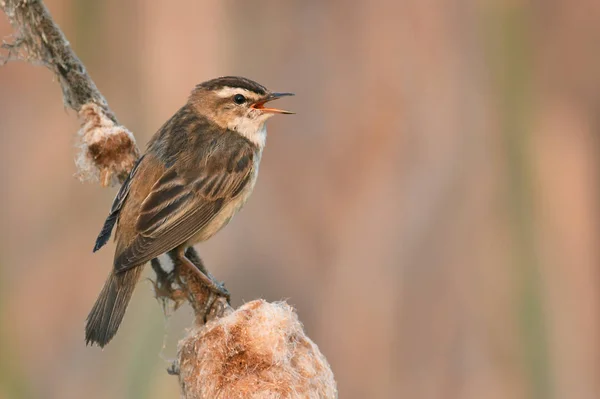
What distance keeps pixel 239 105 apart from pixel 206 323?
5.56ft

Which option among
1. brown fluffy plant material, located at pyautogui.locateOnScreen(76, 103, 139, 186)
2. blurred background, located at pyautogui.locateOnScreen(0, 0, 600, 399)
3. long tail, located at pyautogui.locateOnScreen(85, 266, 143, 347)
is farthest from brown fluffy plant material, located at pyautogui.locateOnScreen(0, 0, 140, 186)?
blurred background, located at pyautogui.locateOnScreen(0, 0, 600, 399)

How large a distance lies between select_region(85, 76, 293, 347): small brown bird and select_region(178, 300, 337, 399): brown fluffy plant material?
1.72 feet

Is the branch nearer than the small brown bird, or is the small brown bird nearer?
the branch

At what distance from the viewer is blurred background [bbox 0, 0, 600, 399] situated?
174 inches

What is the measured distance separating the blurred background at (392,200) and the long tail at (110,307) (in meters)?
0.95

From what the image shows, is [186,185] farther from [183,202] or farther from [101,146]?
[101,146]

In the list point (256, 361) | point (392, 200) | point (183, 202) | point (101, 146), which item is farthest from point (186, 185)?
point (392, 200)

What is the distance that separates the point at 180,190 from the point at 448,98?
98.0 inches

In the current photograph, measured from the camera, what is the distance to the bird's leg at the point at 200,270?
2904mm

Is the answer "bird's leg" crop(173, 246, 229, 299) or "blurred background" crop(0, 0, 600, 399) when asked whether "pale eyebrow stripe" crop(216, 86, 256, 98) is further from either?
"bird's leg" crop(173, 246, 229, 299)

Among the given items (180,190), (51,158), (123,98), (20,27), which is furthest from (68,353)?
(20,27)

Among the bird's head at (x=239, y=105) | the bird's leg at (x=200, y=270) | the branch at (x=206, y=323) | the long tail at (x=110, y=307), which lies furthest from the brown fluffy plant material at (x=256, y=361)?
the bird's head at (x=239, y=105)

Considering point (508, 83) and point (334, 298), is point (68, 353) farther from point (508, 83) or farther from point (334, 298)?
point (508, 83)

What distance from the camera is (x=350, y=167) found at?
566cm
